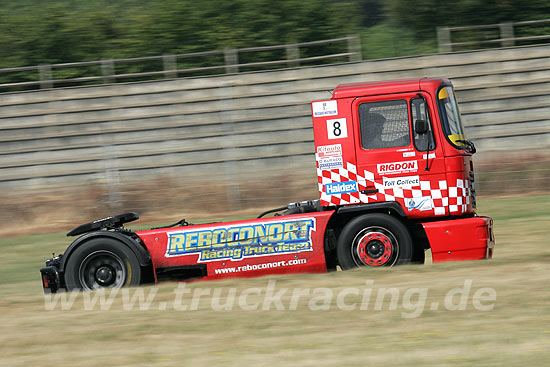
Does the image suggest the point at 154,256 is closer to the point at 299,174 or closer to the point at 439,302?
the point at 439,302

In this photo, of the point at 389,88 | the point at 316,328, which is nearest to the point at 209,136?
the point at 389,88

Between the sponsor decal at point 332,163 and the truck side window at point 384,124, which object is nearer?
the truck side window at point 384,124

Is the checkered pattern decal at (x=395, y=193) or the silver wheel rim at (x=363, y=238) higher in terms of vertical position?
the checkered pattern decal at (x=395, y=193)

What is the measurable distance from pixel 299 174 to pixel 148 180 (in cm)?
425

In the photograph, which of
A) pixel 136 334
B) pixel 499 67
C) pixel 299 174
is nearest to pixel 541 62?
pixel 499 67

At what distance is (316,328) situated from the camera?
22.4 feet

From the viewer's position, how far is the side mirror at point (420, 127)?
916 centimetres

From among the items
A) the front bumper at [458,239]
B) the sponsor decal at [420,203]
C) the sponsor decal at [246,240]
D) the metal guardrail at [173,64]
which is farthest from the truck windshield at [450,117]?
the metal guardrail at [173,64]

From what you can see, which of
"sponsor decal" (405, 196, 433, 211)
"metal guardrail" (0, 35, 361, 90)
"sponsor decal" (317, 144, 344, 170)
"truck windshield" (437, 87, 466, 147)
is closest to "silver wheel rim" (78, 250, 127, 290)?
"sponsor decal" (317, 144, 344, 170)

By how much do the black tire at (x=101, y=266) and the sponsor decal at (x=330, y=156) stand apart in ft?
8.27

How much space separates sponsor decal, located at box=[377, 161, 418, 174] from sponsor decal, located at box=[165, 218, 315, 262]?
1.03m

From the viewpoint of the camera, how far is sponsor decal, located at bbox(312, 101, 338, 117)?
944 cm

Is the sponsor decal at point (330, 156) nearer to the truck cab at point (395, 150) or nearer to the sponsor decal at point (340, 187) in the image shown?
the truck cab at point (395, 150)

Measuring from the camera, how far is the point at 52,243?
16.5 m
